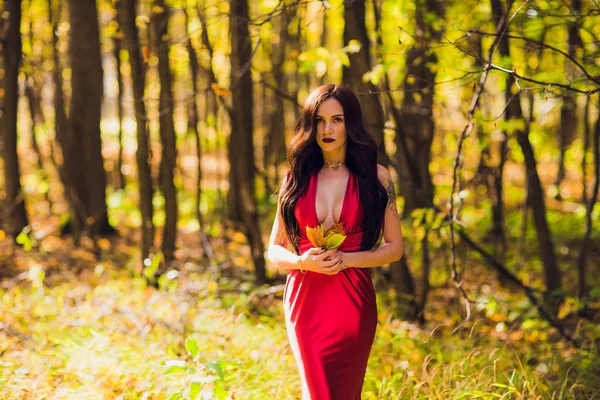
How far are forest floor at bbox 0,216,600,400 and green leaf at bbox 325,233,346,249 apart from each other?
1.27 meters

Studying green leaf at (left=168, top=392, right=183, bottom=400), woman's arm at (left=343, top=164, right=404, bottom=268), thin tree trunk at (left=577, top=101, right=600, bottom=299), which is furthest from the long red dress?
thin tree trunk at (left=577, top=101, right=600, bottom=299)

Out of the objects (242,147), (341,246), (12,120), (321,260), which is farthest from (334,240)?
(12,120)

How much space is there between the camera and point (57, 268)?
25.3ft

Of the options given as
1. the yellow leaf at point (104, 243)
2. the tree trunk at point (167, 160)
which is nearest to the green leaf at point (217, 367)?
the tree trunk at point (167, 160)

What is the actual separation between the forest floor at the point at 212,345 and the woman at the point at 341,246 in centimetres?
86

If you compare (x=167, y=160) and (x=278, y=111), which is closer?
(x=167, y=160)

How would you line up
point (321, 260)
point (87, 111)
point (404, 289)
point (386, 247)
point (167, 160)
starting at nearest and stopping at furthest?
1. point (321, 260)
2. point (386, 247)
3. point (404, 289)
4. point (167, 160)
5. point (87, 111)

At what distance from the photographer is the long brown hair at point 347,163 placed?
3.01 m

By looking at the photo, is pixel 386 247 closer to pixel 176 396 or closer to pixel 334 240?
pixel 334 240

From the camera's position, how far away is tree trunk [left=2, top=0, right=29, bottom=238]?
313 inches

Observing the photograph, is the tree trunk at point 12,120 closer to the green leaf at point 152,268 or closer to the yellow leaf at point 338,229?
the green leaf at point 152,268

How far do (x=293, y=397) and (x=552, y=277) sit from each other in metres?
4.08

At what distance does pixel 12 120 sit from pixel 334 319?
694 centimetres

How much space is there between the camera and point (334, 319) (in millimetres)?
2887
